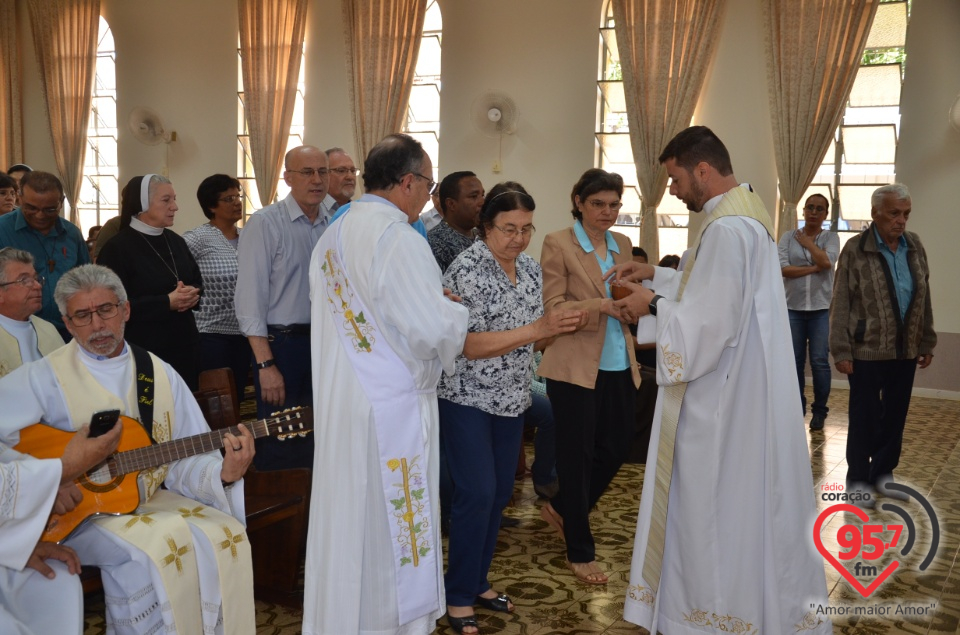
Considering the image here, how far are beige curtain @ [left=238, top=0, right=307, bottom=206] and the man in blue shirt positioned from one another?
7.46 m

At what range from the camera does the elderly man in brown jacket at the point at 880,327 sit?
15.7 ft

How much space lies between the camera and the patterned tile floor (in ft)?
10.9

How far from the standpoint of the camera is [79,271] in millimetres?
2814

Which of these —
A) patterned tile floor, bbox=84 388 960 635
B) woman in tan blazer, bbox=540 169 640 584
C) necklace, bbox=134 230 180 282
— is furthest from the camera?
necklace, bbox=134 230 180 282

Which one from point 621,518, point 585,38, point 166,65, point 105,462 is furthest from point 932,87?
point 166,65

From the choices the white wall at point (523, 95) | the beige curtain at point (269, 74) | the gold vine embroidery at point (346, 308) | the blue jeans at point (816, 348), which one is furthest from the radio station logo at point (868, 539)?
the beige curtain at point (269, 74)

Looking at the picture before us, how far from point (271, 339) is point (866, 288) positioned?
134 inches

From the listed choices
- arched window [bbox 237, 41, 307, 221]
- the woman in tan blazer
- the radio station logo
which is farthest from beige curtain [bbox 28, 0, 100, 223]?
the radio station logo

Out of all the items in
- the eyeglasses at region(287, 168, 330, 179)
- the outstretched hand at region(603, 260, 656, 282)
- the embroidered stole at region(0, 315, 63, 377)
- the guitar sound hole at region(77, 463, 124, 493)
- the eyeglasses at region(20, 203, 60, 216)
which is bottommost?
the guitar sound hole at region(77, 463, 124, 493)

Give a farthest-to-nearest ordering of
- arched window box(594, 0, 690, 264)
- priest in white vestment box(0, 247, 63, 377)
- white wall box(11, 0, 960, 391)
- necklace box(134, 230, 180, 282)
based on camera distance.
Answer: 1. arched window box(594, 0, 690, 264)
2. white wall box(11, 0, 960, 391)
3. necklace box(134, 230, 180, 282)
4. priest in white vestment box(0, 247, 63, 377)

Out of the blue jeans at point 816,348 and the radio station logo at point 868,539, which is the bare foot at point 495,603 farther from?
the blue jeans at point 816,348

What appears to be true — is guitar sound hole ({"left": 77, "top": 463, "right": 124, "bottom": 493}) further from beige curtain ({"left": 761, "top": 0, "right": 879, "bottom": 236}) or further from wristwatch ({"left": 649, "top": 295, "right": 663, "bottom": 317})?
beige curtain ({"left": 761, "top": 0, "right": 879, "bottom": 236})

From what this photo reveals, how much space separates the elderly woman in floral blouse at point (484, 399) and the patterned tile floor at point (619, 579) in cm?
33

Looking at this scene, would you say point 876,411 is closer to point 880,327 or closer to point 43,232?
point 880,327
